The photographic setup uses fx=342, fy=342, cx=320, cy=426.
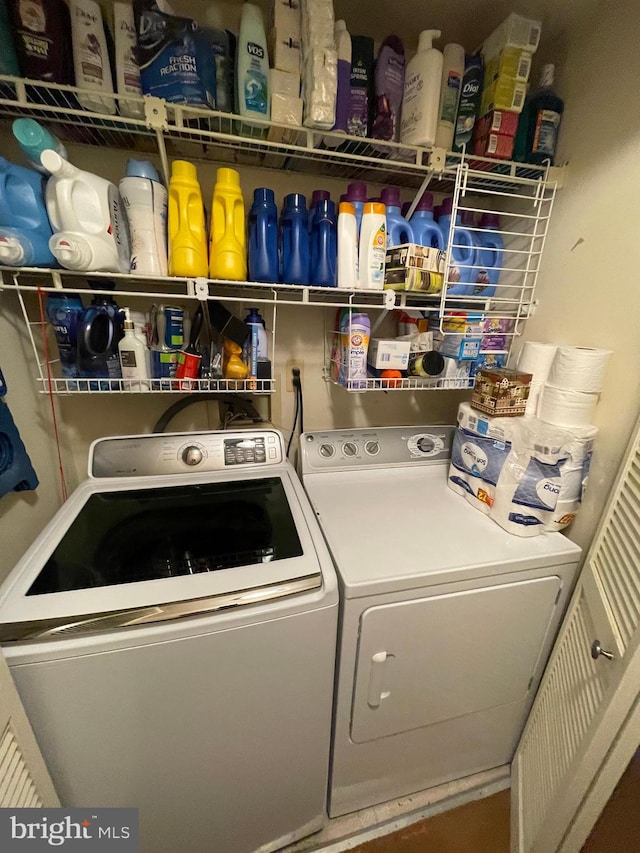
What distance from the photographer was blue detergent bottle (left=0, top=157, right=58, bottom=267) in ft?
3.08

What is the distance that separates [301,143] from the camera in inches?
45.5

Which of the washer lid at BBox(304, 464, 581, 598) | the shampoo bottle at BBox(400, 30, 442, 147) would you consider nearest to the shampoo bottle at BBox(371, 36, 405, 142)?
the shampoo bottle at BBox(400, 30, 442, 147)

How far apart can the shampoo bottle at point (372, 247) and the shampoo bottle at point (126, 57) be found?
0.75 metres

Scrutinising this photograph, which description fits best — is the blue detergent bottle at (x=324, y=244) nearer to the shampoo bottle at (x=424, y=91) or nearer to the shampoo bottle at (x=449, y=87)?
the shampoo bottle at (x=424, y=91)

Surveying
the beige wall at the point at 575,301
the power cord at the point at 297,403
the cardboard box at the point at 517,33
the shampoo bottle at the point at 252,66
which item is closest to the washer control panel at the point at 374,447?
the power cord at the point at 297,403

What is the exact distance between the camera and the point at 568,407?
1170 mm

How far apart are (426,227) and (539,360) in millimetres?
663

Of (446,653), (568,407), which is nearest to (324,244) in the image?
(568,407)

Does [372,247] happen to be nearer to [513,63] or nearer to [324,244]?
[324,244]

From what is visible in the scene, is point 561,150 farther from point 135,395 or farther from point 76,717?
point 76,717

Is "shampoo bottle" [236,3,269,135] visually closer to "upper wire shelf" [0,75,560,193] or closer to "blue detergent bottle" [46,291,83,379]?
"upper wire shelf" [0,75,560,193]

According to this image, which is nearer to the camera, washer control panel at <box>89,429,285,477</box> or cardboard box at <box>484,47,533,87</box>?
cardboard box at <box>484,47,533,87</box>

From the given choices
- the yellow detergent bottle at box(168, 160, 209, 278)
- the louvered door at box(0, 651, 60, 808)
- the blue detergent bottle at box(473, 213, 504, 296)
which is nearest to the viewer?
the louvered door at box(0, 651, 60, 808)

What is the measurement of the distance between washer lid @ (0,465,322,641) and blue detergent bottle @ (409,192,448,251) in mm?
1058
